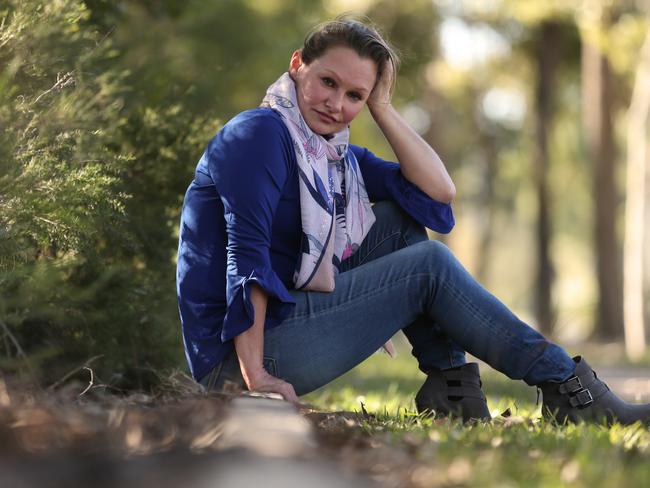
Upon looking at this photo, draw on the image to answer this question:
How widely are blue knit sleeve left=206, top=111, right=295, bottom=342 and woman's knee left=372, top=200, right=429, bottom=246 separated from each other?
61 centimetres

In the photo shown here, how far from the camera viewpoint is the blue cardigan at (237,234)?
3.57 m

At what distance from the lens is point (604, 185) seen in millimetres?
16234

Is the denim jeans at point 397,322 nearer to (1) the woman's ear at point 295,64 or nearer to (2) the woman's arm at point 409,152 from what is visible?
(2) the woman's arm at point 409,152

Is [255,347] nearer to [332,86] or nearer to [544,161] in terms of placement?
[332,86]

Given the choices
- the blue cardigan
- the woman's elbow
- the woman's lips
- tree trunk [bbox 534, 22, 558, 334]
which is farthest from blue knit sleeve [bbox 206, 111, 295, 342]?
tree trunk [bbox 534, 22, 558, 334]

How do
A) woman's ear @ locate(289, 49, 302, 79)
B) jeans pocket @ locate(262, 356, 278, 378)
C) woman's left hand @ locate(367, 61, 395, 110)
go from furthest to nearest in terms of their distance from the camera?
woman's left hand @ locate(367, 61, 395, 110) < woman's ear @ locate(289, 49, 302, 79) < jeans pocket @ locate(262, 356, 278, 378)

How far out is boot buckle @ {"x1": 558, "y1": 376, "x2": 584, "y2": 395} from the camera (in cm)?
376

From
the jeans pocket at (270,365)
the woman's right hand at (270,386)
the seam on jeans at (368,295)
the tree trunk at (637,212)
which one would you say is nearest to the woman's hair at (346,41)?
the seam on jeans at (368,295)

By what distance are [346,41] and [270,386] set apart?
142 centimetres

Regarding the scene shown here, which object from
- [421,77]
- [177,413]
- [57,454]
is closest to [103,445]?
[57,454]

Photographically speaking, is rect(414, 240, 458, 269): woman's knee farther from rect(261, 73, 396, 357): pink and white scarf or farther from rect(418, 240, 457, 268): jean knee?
rect(261, 73, 396, 357): pink and white scarf

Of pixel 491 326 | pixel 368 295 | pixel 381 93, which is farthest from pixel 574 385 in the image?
pixel 381 93

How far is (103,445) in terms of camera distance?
2.36 meters

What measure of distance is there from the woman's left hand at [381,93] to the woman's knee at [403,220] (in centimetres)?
42
